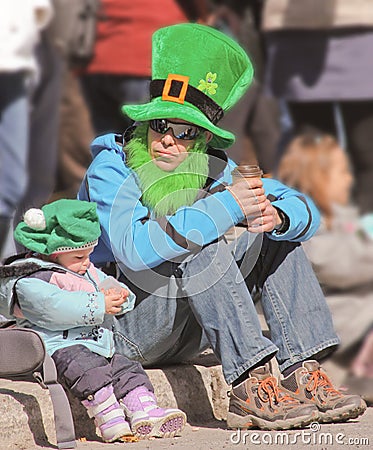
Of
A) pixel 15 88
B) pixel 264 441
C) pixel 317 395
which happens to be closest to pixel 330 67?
pixel 15 88

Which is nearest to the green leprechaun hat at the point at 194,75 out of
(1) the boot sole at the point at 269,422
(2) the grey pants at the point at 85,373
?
(2) the grey pants at the point at 85,373

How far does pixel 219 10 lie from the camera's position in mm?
5680

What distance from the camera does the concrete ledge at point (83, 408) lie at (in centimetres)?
327

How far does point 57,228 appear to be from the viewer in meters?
3.29

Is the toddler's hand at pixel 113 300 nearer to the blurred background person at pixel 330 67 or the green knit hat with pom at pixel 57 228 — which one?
the green knit hat with pom at pixel 57 228

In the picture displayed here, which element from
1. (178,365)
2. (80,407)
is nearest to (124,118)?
(178,365)

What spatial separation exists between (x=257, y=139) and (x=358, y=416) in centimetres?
255

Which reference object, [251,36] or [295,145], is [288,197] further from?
[251,36]

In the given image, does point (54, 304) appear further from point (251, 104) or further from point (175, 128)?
point (251, 104)

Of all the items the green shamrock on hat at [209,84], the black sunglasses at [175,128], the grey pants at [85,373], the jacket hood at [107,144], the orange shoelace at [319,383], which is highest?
the green shamrock on hat at [209,84]

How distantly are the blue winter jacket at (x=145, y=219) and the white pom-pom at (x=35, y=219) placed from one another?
20cm

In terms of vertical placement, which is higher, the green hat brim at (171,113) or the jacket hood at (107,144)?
the green hat brim at (171,113)

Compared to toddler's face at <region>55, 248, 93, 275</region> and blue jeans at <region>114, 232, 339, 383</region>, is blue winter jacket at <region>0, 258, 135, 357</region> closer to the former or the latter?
toddler's face at <region>55, 248, 93, 275</region>

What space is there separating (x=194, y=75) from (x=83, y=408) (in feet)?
3.06
